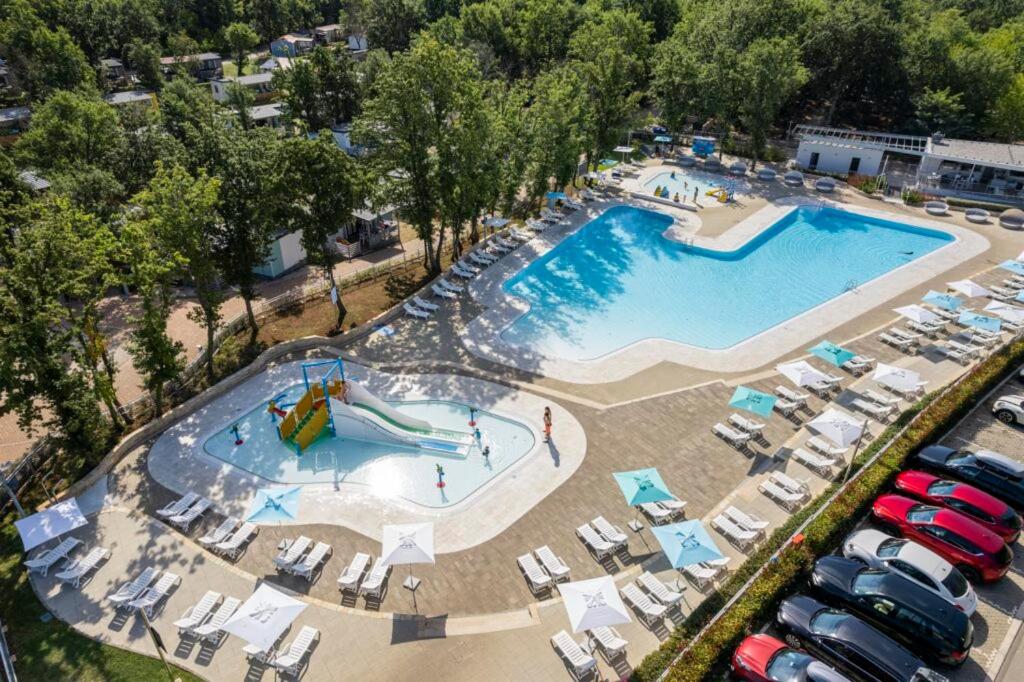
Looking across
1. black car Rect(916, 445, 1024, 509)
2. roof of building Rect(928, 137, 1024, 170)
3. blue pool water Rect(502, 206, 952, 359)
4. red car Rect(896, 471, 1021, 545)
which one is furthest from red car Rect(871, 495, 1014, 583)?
roof of building Rect(928, 137, 1024, 170)

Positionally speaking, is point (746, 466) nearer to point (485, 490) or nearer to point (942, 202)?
point (485, 490)

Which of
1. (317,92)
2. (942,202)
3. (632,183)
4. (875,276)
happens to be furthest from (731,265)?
(317,92)

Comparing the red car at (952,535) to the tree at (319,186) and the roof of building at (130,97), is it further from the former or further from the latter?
the roof of building at (130,97)

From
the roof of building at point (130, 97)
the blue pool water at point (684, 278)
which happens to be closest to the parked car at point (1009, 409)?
the blue pool water at point (684, 278)

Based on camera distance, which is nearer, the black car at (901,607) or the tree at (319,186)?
the black car at (901,607)

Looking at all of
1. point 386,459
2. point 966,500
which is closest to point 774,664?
point 966,500

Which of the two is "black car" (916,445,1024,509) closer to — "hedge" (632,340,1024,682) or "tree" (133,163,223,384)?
"hedge" (632,340,1024,682)

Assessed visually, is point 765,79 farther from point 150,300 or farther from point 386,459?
point 150,300
